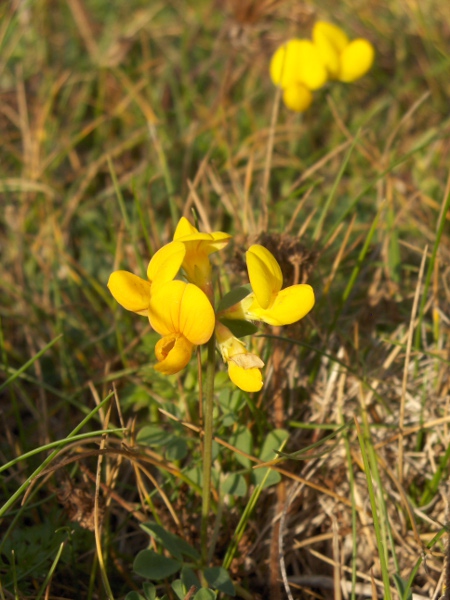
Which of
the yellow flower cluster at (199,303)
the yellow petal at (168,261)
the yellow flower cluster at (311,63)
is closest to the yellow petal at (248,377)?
the yellow flower cluster at (199,303)

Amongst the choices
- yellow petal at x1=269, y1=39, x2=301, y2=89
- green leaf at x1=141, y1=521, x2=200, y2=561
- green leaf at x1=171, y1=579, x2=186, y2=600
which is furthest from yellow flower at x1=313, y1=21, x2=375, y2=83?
green leaf at x1=171, y1=579, x2=186, y2=600

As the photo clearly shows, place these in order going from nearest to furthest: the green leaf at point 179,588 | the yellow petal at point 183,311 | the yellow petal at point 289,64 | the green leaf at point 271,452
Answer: the yellow petal at point 183,311 < the green leaf at point 179,588 < the green leaf at point 271,452 < the yellow petal at point 289,64

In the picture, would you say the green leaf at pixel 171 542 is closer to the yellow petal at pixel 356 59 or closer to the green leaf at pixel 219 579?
the green leaf at pixel 219 579

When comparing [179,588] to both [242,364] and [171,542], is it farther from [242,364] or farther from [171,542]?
[242,364]

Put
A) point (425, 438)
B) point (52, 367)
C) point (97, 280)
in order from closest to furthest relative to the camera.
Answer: point (425, 438) → point (52, 367) → point (97, 280)

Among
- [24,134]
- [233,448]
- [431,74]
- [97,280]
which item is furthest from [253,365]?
[431,74]

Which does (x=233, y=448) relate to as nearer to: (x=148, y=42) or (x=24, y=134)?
(x=24, y=134)
